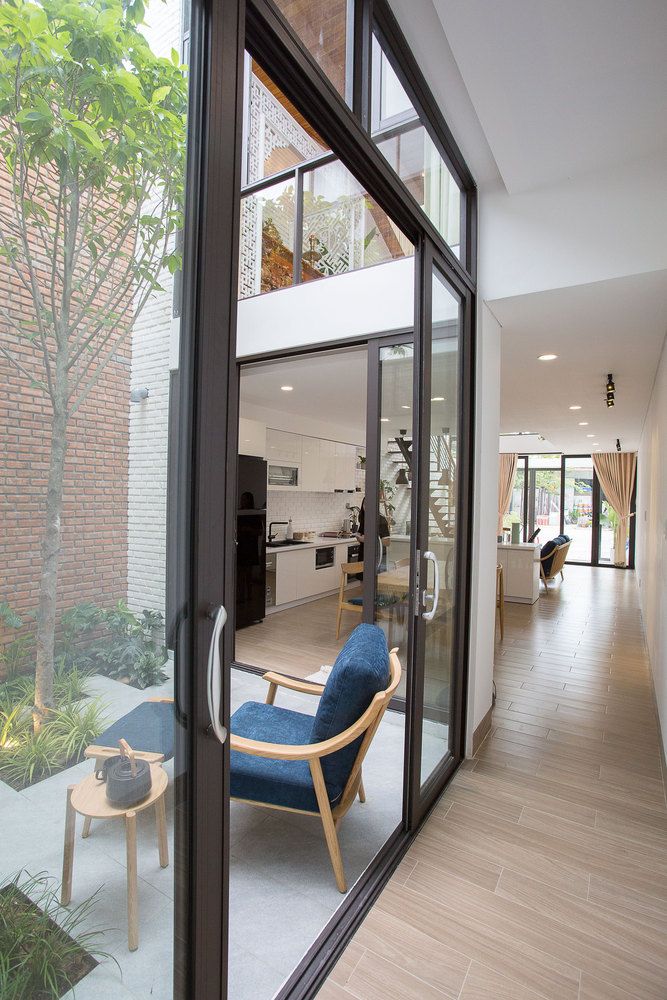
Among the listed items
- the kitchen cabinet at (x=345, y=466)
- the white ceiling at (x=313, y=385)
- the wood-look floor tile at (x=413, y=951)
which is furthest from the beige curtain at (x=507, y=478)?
the wood-look floor tile at (x=413, y=951)

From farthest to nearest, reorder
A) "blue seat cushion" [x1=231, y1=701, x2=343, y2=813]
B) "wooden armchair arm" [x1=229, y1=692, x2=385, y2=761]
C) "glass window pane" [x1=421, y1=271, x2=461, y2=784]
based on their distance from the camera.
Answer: "glass window pane" [x1=421, y1=271, x2=461, y2=784], "blue seat cushion" [x1=231, y1=701, x2=343, y2=813], "wooden armchair arm" [x1=229, y1=692, x2=385, y2=761]

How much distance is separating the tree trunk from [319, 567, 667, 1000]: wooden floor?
1384mm

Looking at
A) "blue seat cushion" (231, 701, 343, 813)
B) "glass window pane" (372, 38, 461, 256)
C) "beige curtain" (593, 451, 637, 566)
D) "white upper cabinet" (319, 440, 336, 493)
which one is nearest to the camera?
"glass window pane" (372, 38, 461, 256)

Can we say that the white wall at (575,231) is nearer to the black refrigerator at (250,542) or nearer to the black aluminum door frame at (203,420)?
the black aluminum door frame at (203,420)

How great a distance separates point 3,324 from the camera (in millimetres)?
670

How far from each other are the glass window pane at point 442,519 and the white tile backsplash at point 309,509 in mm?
4240

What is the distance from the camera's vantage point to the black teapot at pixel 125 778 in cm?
85

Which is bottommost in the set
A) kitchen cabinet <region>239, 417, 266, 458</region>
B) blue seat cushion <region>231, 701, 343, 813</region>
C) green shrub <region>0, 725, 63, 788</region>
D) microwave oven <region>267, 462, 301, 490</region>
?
blue seat cushion <region>231, 701, 343, 813</region>

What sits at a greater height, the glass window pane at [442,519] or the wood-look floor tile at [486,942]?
the glass window pane at [442,519]

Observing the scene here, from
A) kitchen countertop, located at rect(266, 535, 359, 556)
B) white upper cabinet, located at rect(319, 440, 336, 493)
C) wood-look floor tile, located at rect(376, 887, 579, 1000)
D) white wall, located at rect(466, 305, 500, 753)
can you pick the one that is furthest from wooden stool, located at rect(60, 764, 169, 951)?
white upper cabinet, located at rect(319, 440, 336, 493)

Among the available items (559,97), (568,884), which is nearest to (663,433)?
(559,97)

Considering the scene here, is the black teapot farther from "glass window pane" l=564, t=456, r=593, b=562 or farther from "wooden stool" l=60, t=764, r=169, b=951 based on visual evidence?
"glass window pane" l=564, t=456, r=593, b=562

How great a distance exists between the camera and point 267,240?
418cm

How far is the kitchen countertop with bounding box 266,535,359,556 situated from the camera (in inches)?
243
